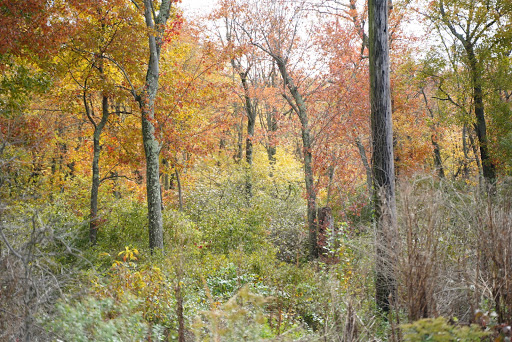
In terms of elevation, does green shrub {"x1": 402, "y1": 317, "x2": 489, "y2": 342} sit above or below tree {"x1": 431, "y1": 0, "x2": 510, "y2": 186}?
below

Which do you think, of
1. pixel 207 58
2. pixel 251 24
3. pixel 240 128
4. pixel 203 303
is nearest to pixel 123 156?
pixel 207 58

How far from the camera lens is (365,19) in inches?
539

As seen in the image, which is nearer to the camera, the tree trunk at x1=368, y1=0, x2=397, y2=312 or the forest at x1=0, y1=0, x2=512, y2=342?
the forest at x1=0, y1=0, x2=512, y2=342

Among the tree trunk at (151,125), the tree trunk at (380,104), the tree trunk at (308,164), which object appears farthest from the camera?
the tree trunk at (308,164)

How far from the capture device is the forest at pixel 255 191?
350 centimetres

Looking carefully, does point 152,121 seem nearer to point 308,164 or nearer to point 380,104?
point 308,164

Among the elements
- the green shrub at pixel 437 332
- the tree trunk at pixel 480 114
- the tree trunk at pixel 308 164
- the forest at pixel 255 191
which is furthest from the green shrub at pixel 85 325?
the tree trunk at pixel 480 114

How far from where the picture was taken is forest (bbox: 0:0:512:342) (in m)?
3.50

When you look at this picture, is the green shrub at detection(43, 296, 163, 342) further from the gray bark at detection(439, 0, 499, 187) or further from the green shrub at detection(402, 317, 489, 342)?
the gray bark at detection(439, 0, 499, 187)

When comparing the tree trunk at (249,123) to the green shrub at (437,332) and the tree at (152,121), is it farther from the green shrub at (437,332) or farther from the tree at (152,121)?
the green shrub at (437,332)

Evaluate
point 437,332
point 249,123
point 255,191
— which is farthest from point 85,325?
point 249,123

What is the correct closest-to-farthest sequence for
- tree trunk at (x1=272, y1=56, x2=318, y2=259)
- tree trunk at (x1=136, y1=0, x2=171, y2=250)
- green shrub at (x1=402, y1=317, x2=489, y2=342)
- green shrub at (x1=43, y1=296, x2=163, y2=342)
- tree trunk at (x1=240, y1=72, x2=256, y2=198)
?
1. green shrub at (x1=402, y1=317, x2=489, y2=342)
2. green shrub at (x1=43, y1=296, x2=163, y2=342)
3. tree trunk at (x1=136, y1=0, x2=171, y2=250)
4. tree trunk at (x1=272, y1=56, x2=318, y2=259)
5. tree trunk at (x1=240, y1=72, x2=256, y2=198)

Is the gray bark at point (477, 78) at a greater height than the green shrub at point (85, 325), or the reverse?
the gray bark at point (477, 78)

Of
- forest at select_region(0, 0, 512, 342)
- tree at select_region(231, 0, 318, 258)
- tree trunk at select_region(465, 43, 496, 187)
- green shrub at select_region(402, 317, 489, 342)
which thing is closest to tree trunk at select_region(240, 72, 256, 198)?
forest at select_region(0, 0, 512, 342)
